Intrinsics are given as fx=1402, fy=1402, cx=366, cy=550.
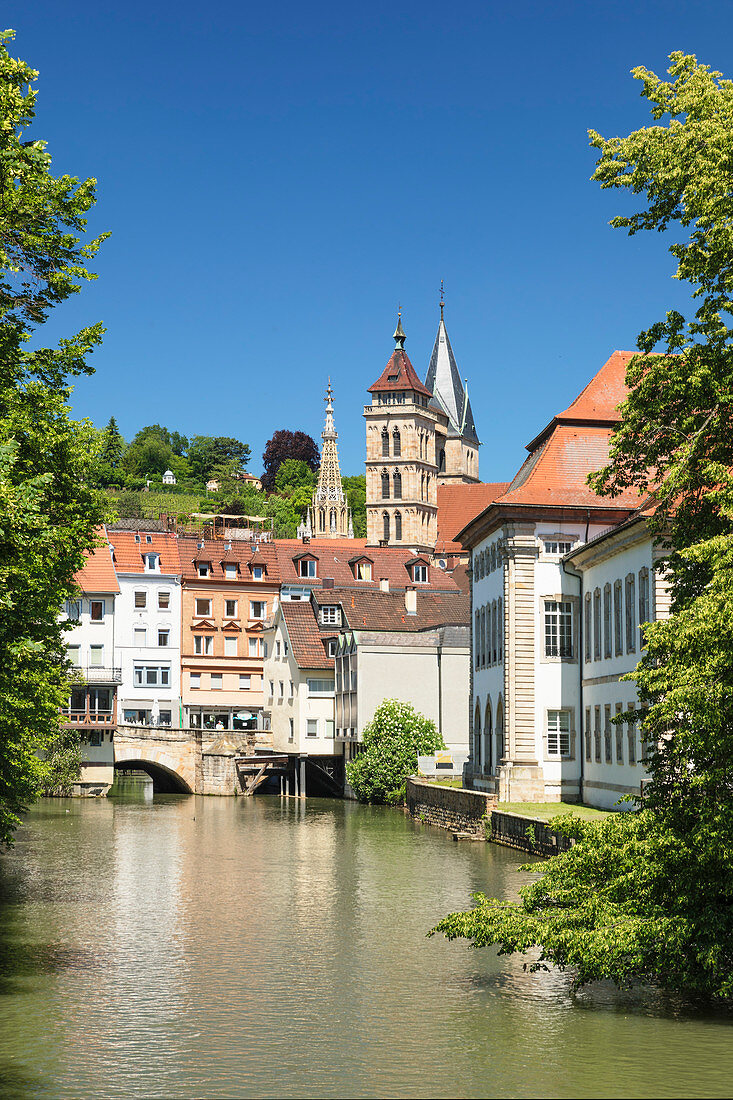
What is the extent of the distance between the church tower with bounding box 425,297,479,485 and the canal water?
140m

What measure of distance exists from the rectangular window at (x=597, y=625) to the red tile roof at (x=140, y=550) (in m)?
45.4

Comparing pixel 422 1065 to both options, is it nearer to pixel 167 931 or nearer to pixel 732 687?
pixel 732 687

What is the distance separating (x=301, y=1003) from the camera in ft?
63.7

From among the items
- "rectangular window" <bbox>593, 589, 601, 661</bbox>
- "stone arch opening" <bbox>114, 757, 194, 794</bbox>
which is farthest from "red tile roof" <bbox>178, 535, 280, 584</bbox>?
"rectangular window" <bbox>593, 589, 601, 661</bbox>

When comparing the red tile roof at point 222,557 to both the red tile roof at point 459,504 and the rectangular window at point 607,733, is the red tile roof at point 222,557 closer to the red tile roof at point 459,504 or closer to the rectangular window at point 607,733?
the rectangular window at point 607,733

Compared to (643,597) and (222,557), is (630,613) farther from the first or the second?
(222,557)

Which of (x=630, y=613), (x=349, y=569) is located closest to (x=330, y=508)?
(x=349, y=569)

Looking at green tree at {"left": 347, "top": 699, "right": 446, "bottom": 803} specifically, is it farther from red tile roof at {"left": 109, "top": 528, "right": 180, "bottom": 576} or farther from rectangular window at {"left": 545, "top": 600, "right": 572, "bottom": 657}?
red tile roof at {"left": 109, "top": 528, "right": 180, "bottom": 576}

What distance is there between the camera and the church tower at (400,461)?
150250 mm

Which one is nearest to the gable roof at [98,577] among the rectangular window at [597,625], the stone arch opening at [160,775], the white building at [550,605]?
the stone arch opening at [160,775]

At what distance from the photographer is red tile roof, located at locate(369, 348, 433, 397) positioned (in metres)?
153

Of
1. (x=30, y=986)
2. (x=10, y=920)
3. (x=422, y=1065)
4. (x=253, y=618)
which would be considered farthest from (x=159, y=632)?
(x=422, y=1065)

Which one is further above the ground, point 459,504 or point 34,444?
point 459,504

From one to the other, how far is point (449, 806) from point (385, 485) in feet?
347
